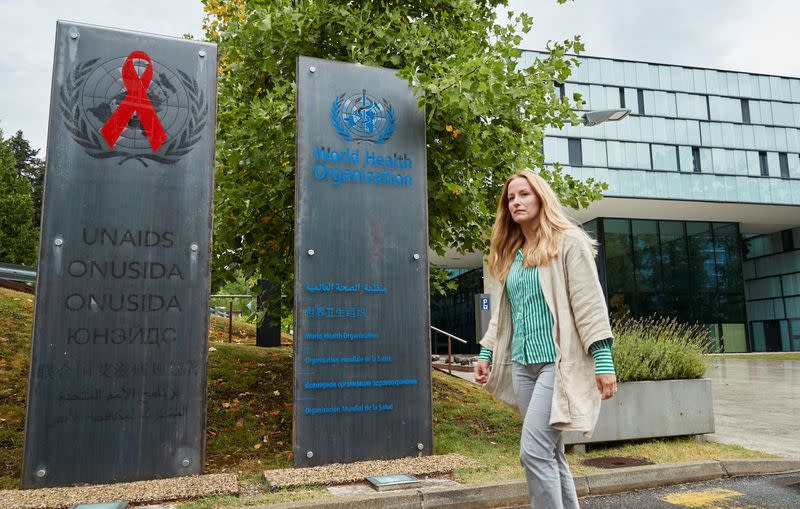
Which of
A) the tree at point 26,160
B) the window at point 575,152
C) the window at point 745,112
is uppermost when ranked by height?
the tree at point 26,160

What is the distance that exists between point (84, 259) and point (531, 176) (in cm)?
359

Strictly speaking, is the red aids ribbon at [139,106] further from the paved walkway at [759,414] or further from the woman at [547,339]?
the paved walkway at [759,414]

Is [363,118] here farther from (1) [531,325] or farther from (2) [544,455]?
(2) [544,455]

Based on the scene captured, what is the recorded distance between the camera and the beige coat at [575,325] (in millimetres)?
2994

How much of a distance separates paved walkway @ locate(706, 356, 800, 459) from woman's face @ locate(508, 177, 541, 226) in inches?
181

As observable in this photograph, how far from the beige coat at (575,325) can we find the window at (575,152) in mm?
31150

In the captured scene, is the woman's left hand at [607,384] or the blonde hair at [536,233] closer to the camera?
the woman's left hand at [607,384]

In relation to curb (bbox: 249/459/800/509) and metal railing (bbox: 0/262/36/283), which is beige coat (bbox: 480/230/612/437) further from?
metal railing (bbox: 0/262/36/283)

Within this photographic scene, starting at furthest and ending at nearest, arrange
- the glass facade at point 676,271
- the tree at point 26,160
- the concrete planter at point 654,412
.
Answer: the tree at point 26,160 < the glass facade at point 676,271 < the concrete planter at point 654,412

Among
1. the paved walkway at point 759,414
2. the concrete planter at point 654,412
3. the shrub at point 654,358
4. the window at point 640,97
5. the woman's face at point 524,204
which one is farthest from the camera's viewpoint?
the window at point 640,97

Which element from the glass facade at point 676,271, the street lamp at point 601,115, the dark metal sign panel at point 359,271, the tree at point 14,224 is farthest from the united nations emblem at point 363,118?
the tree at point 14,224

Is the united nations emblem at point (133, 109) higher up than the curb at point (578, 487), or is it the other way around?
the united nations emblem at point (133, 109)

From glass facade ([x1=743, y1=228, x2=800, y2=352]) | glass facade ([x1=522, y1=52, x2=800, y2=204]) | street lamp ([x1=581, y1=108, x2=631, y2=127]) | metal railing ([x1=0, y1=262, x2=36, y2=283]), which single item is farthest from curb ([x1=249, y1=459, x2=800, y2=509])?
glass facade ([x1=743, y1=228, x2=800, y2=352])

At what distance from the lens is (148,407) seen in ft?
16.5
